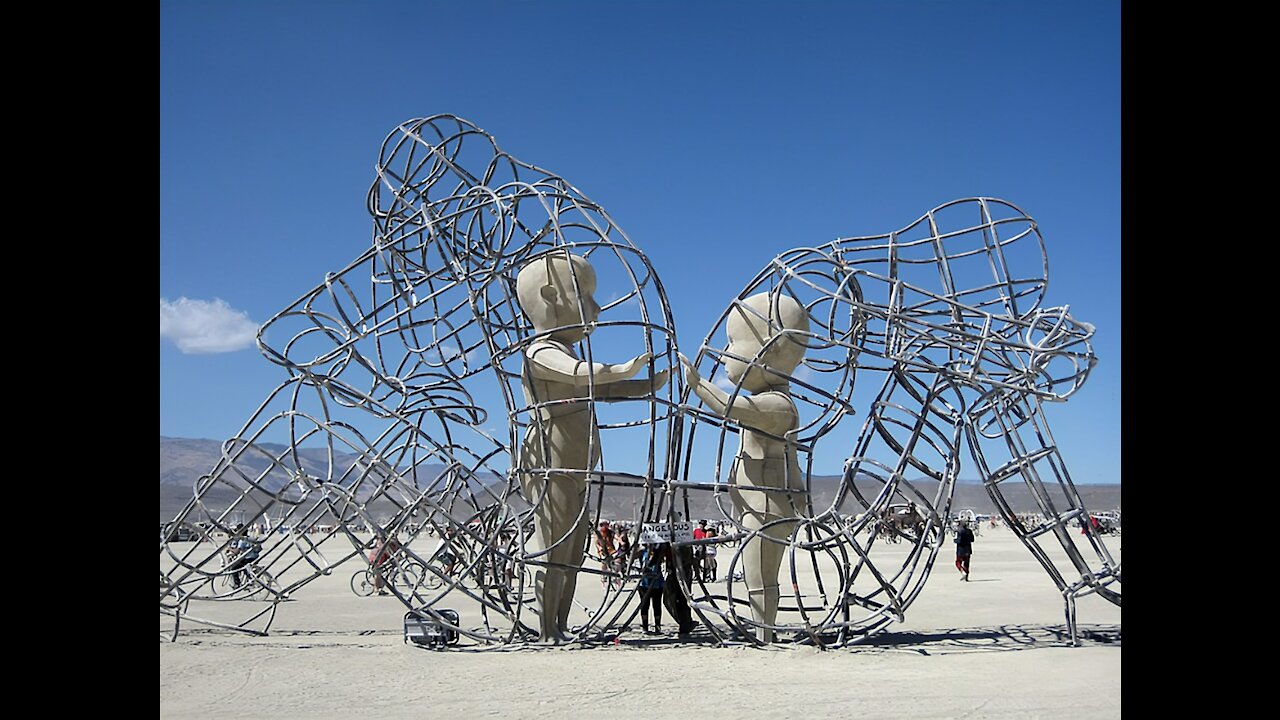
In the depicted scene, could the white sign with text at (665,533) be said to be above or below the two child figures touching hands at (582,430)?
below

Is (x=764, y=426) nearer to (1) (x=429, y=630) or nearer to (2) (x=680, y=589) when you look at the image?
(2) (x=680, y=589)

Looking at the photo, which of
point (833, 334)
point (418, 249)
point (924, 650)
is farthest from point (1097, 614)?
point (418, 249)

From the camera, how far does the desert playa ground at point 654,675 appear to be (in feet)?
25.2

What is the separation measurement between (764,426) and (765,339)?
3.16 ft

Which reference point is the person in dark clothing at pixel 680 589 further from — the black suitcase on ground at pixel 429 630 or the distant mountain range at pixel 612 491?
the distant mountain range at pixel 612 491

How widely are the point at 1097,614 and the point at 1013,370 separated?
417cm

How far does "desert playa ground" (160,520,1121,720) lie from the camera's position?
302 inches

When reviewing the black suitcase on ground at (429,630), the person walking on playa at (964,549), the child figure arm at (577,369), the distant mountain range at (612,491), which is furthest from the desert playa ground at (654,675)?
the distant mountain range at (612,491)

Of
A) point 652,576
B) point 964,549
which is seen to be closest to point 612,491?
point 964,549

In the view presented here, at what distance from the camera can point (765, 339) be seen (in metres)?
11.3

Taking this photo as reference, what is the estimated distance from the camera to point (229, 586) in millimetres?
20891

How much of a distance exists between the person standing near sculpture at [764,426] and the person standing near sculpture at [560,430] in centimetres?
84
